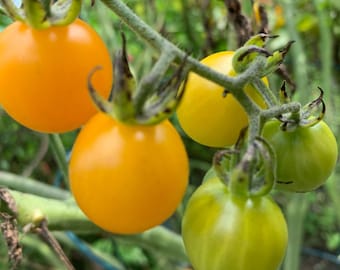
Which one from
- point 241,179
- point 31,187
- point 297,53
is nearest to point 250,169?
point 241,179

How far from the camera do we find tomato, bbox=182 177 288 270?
445 mm

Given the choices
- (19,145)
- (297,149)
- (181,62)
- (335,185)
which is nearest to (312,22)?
(335,185)

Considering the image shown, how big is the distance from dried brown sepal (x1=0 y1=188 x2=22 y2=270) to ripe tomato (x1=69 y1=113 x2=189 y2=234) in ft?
0.53

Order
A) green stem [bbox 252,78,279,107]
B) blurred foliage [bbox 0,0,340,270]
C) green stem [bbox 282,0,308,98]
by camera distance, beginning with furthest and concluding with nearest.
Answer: blurred foliage [bbox 0,0,340,270] < green stem [bbox 282,0,308,98] < green stem [bbox 252,78,279,107]

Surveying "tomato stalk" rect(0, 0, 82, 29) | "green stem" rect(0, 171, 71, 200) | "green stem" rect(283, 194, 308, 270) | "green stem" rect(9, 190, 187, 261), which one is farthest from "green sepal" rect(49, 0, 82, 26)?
"green stem" rect(283, 194, 308, 270)

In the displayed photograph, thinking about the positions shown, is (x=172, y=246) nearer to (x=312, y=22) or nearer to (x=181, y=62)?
(x=181, y=62)

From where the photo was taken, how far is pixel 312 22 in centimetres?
187

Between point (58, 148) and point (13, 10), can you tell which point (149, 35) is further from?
point (58, 148)

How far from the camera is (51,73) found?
0.41 metres

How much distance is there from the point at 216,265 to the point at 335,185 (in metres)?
0.83

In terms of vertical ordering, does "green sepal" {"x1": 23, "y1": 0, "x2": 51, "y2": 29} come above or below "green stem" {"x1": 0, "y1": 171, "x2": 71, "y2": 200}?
above

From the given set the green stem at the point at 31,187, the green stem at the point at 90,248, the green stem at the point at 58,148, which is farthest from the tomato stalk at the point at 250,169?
the green stem at the point at 90,248

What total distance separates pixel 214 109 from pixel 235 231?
0.34 feet

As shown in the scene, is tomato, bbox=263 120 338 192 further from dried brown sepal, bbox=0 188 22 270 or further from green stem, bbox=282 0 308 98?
green stem, bbox=282 0 308 98
